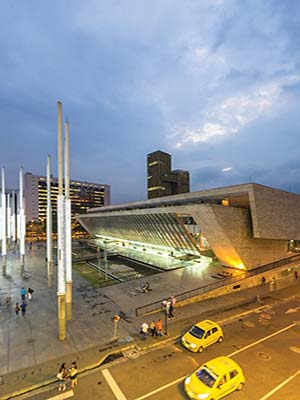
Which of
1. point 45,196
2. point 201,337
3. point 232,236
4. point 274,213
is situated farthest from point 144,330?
point 45,196

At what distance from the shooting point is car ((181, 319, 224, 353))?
12203 millimetres

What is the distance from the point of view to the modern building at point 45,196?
115 meters

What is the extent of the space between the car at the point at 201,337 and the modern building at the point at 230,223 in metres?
12.0

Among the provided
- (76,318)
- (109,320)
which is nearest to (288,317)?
(109,320)

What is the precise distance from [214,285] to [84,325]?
12.6 metres

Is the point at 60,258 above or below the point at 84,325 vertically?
above

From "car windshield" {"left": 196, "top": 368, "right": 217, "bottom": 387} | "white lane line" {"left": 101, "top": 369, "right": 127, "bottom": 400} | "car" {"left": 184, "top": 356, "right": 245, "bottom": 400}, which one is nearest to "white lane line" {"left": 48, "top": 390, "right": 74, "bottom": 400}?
"white lane line" {"left": 101, "top": 369, "right": 127, "bottom": 400}

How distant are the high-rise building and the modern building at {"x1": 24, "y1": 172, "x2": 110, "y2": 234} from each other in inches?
1321

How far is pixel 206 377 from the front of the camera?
359 inches

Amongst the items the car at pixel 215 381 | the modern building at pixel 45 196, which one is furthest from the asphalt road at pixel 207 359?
the modern building at pixel 45 196

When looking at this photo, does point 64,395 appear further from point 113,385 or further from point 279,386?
point 279,386

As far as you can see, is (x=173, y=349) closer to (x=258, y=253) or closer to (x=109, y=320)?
(x=109, y=320)

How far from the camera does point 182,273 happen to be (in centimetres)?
2703

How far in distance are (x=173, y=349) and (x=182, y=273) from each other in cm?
1467
